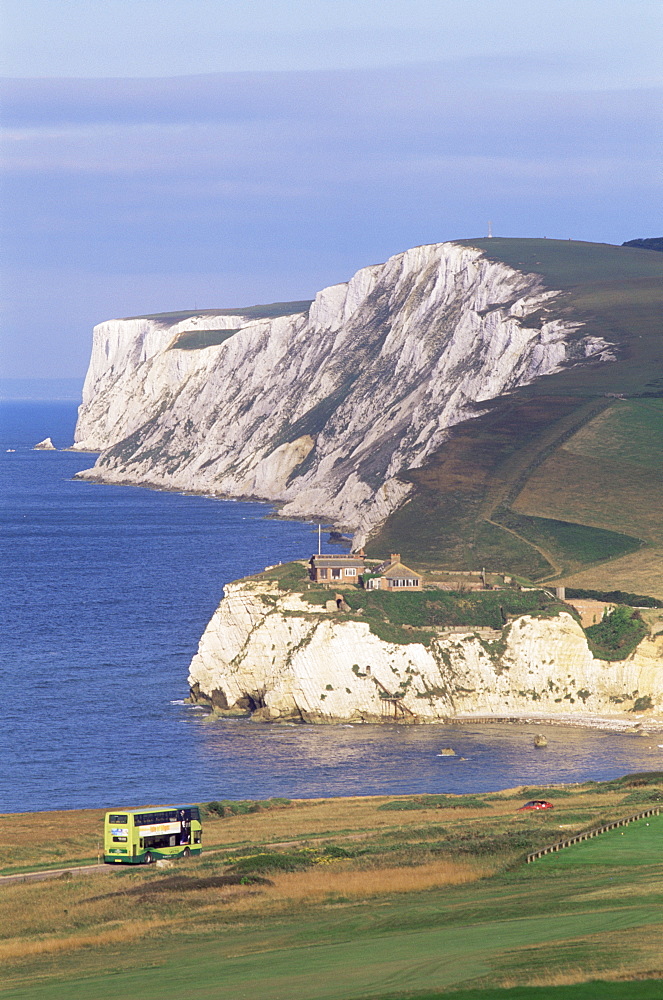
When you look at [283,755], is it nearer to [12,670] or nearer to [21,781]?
[21,781]

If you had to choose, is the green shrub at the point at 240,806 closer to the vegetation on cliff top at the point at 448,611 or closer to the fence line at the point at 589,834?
the fence line at the point at 589,834

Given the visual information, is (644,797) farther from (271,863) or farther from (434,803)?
(271,863)

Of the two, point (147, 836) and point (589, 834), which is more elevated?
point (589, 834)

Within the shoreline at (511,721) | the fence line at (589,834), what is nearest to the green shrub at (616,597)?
the shoreline at (511,721)

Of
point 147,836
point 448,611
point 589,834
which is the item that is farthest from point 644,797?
point 448,611

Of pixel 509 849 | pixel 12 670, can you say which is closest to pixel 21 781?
pixel 12 670

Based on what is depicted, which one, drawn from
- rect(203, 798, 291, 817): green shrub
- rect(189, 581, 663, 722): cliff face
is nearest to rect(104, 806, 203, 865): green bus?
rect(203, 798, 291, 817): green shrub
